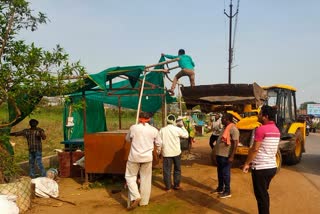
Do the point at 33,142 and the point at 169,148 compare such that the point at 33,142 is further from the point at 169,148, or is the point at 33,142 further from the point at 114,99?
the point at 114,99

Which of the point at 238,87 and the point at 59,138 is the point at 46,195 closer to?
the point at 238,87

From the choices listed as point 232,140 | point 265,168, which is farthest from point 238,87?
point 265,168

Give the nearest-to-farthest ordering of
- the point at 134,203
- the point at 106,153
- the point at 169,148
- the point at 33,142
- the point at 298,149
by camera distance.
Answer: the point at 134,203
the point at 169,148
the point at 106,153
the point at 33,142
the point at 298,149

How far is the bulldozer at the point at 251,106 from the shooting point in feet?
31.1

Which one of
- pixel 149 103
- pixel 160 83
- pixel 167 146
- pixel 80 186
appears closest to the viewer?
pixel 167 146

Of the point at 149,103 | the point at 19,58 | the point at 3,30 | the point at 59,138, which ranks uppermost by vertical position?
the point at 3,30

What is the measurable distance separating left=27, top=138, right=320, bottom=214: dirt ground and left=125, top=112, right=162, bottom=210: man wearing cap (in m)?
0.25

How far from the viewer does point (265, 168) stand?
556 centimetres

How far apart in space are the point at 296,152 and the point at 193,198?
5.58 metres

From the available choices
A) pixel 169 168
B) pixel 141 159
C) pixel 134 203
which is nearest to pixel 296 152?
pixel 169 168

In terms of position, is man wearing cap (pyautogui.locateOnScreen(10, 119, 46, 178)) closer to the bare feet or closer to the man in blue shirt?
the bare feet

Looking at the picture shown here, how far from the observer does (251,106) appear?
11070 millimetres

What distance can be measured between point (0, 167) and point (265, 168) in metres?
4.86

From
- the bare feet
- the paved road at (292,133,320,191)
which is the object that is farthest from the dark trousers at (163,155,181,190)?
the paved road at (292,133,320,191)
